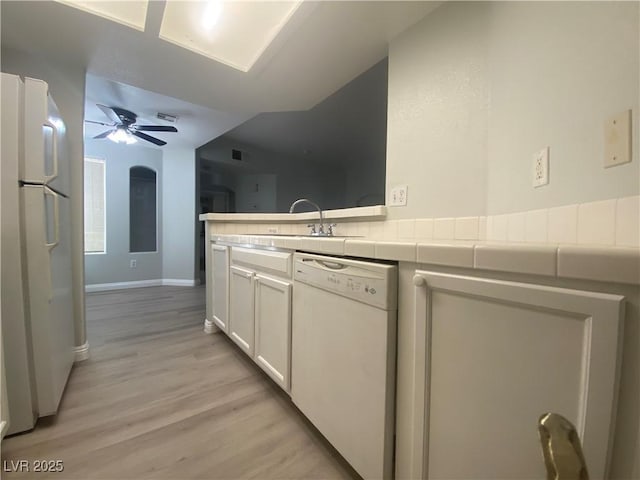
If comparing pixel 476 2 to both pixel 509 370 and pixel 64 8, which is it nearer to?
pixel 509 370

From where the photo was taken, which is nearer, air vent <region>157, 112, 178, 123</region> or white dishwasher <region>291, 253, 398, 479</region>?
white dishwasher <region>291, 253, 398, 479</region>

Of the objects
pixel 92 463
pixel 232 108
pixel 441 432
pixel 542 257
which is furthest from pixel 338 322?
pixel 232 108

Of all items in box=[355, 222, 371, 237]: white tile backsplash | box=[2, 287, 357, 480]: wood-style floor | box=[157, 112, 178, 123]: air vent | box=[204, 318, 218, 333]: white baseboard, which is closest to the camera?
box=[2, 287, 357, 480]: wood-style floor

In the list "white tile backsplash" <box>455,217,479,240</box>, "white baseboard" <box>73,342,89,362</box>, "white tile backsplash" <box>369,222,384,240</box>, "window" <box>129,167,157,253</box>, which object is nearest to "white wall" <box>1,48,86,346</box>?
"white baseboard" <box>73,342,89,362</box>

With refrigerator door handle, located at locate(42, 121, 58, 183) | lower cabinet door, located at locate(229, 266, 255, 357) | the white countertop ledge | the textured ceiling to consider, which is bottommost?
lower cabinet door, located at locate(229, 266, 255, 357)

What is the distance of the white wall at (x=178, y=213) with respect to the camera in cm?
465

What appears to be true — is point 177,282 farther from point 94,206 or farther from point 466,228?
point 466,228

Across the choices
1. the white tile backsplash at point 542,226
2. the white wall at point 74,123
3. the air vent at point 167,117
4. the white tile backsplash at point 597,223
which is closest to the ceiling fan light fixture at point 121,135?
the air vent at point 167,117

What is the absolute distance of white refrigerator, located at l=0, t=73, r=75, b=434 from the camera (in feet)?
3.73

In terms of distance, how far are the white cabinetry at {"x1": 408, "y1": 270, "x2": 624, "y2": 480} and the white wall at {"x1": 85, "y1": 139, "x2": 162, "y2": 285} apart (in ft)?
16.3

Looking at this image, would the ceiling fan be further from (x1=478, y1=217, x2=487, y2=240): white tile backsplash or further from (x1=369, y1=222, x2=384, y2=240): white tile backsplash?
(x1=478, y1=217, x2=487, y2=240): white tile backsplash

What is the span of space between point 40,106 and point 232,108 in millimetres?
1554

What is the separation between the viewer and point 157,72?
192 cm

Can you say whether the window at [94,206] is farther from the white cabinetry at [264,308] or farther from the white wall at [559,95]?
the white wall at [559,95]
